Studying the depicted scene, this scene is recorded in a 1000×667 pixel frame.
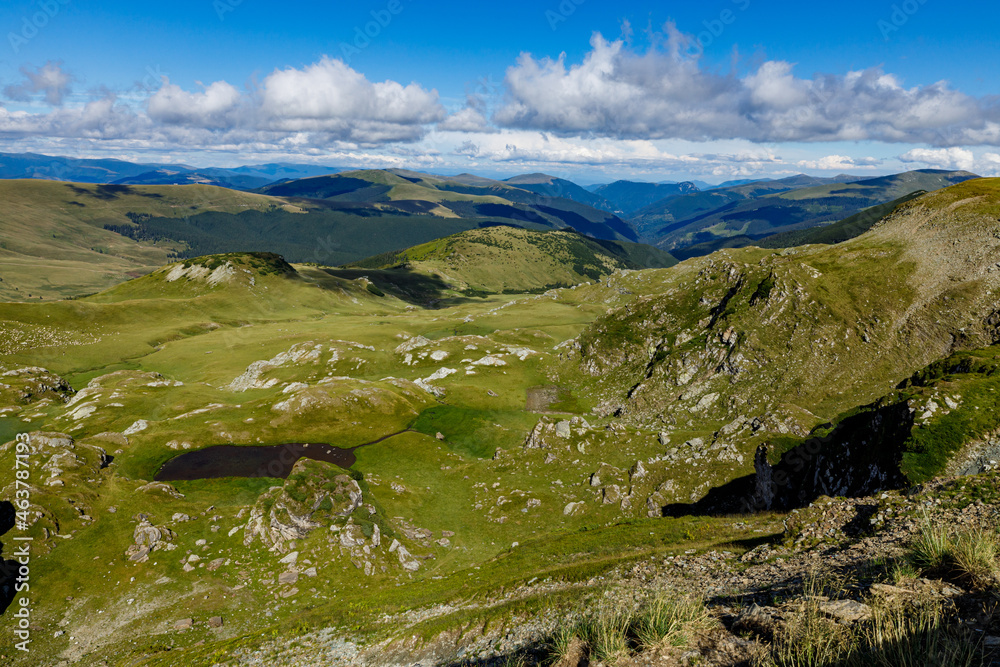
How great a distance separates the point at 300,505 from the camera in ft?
154

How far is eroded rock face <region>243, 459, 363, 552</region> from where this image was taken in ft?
151

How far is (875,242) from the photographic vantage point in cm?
9506

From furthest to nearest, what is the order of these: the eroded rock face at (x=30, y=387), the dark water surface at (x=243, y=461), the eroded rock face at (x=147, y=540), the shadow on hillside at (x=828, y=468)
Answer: the eroded rock face at (x=30, y=387), the dark water surface at (x=243, y=461), the eroded rock face at (x=147, y=540), the shadow on hillside at (x=828, y=468)

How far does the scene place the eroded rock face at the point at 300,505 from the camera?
45969mm

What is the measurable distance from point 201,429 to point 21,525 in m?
36.9

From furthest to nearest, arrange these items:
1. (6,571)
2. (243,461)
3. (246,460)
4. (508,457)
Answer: (246,460), (243,461), (508,457), (6,571)

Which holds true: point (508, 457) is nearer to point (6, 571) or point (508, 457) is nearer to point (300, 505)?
point (300, 505)

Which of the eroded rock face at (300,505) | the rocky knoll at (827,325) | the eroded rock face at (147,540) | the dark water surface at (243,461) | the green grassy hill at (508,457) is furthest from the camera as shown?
the rocky knoll at (827,325)

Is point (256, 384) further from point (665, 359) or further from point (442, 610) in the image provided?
point (442, 610)

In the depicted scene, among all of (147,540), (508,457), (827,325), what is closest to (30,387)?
(147,540)

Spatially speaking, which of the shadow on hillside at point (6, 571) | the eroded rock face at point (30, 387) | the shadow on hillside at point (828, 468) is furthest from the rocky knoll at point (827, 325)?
the eroded rock face at point (30, 387)

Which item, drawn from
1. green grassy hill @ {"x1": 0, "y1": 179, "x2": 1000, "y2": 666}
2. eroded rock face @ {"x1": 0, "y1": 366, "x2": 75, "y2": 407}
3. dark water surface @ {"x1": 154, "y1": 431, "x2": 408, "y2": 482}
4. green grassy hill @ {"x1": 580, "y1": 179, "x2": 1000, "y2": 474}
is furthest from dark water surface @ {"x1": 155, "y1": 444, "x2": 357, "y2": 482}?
eroded rock face @ {"x1": 0, "y1": 366, "x2": 75, "y2": 407}

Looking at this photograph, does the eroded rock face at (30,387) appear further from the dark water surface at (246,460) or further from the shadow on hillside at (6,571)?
the shadow on hillside at (6,571)

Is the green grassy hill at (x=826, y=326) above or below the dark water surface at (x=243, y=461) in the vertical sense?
above
